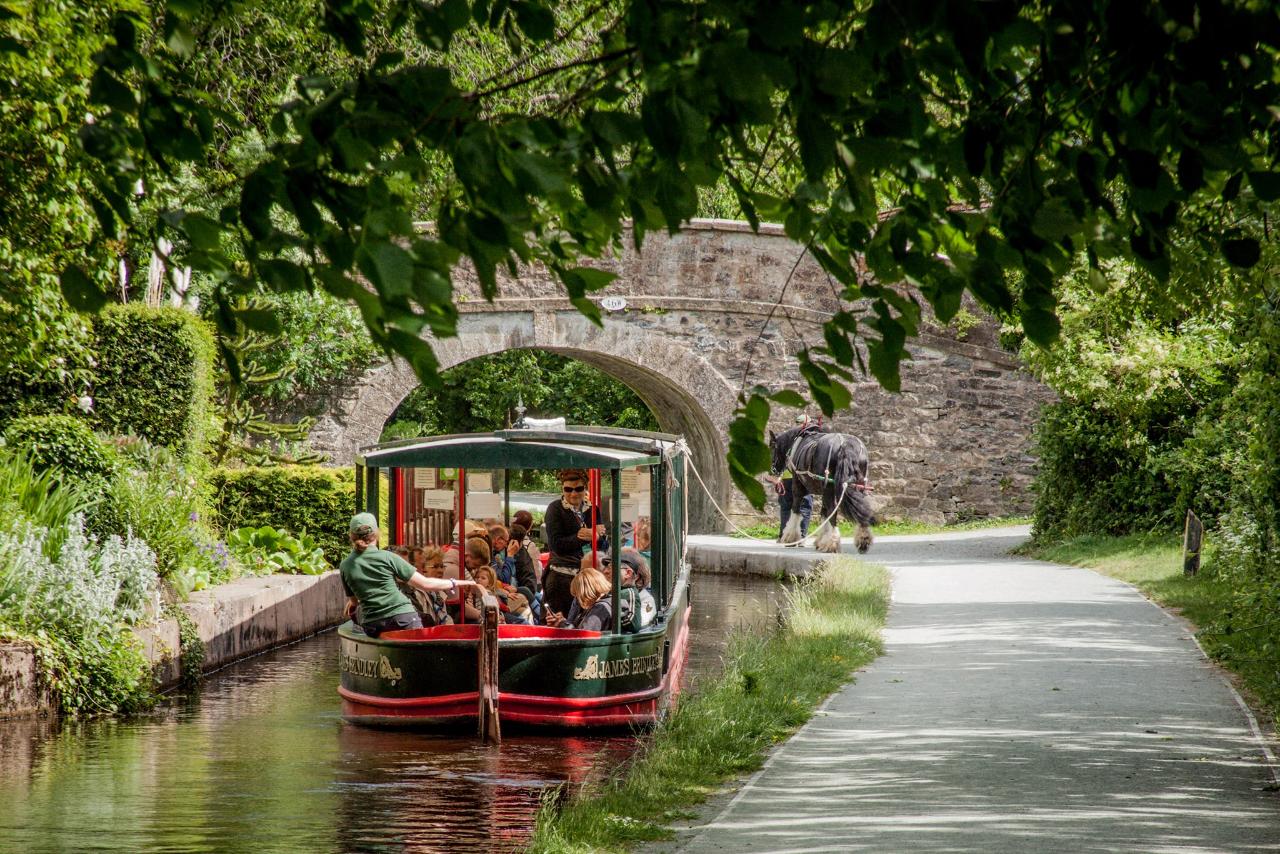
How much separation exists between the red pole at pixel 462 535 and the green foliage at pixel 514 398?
24186mm

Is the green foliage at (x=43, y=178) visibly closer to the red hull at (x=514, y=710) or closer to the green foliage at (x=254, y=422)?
the red hull at (x=514, y=710)

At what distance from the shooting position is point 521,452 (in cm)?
1020

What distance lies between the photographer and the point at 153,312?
15484 mm

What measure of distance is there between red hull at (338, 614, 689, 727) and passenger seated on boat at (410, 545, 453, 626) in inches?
34.8

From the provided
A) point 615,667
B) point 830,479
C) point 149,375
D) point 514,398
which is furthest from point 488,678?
point 514,398

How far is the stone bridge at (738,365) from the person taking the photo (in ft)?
71.2

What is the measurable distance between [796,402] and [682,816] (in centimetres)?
291

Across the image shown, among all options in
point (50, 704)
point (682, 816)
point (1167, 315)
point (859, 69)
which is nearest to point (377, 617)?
point (50, 704)

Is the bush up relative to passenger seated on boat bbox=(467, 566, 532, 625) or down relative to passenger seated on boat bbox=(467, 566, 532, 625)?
up

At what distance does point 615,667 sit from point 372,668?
1544 mm

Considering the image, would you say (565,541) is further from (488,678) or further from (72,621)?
(72,621)

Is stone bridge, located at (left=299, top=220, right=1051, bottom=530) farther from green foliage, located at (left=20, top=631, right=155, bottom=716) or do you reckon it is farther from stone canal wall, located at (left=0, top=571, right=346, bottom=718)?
green foliage, located at (left=20, top=631, right=155, bottom=716)

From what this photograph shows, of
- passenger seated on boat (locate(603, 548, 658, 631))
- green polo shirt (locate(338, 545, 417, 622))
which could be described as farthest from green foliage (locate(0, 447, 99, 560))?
passenger seated on boat (locate(603, 548, 658, 631))

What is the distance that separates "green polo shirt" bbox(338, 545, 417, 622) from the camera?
9.98 metres
